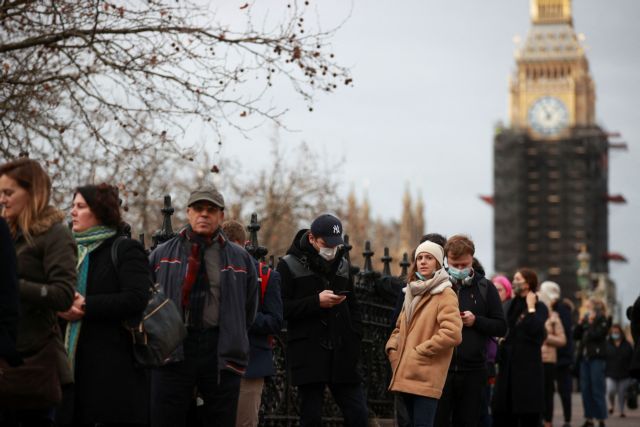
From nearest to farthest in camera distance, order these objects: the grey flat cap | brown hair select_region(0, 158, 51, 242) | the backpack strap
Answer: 1. brown hair select_region(0, 158, 51, 242)
2. the grey flat cap
3. the backpack strap

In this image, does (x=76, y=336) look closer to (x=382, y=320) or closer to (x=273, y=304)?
(x=273, y=304)

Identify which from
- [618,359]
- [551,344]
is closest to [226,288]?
[551,344]

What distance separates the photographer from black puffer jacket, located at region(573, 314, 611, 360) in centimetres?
2048

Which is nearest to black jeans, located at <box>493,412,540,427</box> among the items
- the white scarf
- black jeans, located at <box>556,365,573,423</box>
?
the white scarf

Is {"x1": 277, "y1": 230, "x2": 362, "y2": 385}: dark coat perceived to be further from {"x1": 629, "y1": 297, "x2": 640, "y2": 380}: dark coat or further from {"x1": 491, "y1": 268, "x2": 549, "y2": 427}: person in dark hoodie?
{"x1": 491, "y1": 268, "x2": 549, "y2": 427}: person in dark hoodie

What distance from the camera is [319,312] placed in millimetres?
10289

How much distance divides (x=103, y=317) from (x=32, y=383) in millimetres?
646

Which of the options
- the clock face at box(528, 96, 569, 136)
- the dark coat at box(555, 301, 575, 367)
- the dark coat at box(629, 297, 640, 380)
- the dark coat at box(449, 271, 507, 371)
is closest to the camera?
the dark coat at box(629, 297, 640, 380)

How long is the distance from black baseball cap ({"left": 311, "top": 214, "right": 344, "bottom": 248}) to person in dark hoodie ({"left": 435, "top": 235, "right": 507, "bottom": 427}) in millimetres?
1308

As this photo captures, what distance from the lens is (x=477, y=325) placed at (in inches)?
436

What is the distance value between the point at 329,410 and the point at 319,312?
413cm

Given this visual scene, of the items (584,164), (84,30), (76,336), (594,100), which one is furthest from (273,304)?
(594,100)

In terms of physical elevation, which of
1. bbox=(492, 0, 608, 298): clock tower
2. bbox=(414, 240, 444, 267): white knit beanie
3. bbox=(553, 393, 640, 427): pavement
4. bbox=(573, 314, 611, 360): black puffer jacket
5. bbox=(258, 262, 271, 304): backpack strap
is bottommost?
bbox=(553, 393, 640, 427): pavement

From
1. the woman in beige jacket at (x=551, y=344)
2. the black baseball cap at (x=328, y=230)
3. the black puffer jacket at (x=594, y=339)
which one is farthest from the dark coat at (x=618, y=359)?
the black baseball cap at (x=328, y=230)
